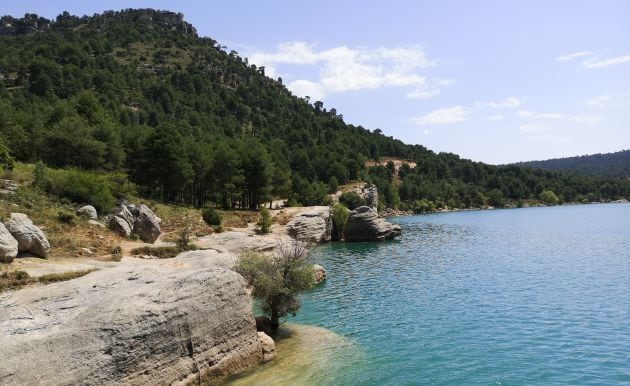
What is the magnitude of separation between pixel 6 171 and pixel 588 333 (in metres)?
64.9

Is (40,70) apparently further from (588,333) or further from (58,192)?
(588,333)

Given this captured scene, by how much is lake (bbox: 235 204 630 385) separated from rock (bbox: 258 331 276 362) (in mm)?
3356

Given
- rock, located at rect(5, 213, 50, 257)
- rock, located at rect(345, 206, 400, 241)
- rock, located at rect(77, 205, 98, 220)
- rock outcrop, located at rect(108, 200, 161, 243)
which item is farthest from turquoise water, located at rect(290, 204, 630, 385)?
rock, located at rect(77, 205, 98, 220)

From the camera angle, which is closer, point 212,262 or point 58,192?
point 212,262

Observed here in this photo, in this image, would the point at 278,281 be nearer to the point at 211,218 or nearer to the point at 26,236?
the point at 26,236

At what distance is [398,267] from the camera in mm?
Result: 57000

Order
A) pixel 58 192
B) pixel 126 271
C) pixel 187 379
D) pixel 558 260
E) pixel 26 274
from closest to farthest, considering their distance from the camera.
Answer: pixel 187 379 → pixel 126 271 → pixel 26 274 → pixel 58 192 → pixel 558 260

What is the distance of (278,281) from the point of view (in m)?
29.0

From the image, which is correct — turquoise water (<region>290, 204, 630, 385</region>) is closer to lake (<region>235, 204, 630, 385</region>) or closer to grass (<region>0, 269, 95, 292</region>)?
lake (<region>235, 204, 630, 385</region>)

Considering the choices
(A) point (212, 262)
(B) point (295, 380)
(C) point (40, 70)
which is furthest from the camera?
(C) point (40, 70)

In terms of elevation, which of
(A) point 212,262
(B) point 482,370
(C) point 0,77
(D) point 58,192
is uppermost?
(C) point 0,77

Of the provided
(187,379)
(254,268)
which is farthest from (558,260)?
(187,379)

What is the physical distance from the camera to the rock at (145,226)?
173ft

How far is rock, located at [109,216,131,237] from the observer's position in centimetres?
4938
